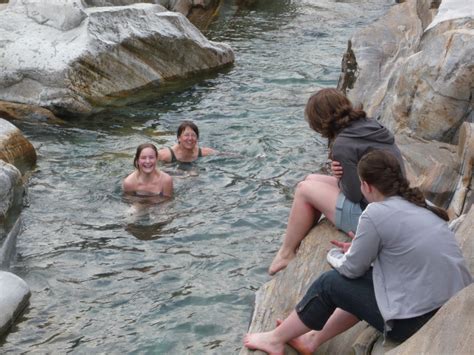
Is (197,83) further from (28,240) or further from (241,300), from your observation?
(241,300)

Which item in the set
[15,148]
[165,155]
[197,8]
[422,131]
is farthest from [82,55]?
[197,8]

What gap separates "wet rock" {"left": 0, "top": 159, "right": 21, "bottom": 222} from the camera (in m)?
9.61

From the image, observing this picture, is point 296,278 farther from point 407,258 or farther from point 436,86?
point 436,86

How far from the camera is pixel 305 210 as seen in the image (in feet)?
22.4

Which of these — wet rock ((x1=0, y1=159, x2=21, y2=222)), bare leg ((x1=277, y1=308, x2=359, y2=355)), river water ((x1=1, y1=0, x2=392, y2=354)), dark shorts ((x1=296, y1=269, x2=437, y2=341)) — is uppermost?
dark shorts ((x1=296, y1=269, x2=437, y2=341))

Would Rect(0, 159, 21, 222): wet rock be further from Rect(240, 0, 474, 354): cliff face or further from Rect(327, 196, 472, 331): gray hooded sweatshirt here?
Rect(327, 196, 472, 331): gray hooded sweatshirt

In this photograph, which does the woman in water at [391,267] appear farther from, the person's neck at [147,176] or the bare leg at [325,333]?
the person's neck at [147,176]

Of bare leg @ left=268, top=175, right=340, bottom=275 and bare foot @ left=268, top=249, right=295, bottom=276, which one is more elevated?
bare leg @ left=268, top=175, right=340, bottom=275

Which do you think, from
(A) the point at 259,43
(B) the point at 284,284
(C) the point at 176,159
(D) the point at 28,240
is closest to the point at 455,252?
(B) the point at 284,284

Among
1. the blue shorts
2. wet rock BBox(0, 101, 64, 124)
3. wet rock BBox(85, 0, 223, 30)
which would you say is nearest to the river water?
wet rock BBox(0, 101, 64, 124)

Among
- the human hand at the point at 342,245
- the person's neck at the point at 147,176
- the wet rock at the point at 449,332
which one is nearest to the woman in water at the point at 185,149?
the person's neck at the point at 147,176

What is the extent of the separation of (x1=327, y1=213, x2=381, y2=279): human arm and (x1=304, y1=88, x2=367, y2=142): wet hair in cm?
142

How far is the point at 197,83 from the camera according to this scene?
16.8 metres

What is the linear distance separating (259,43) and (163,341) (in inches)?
527
